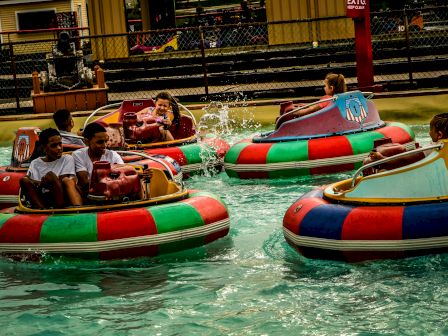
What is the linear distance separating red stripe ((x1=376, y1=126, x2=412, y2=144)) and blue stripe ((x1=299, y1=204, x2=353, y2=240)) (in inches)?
175

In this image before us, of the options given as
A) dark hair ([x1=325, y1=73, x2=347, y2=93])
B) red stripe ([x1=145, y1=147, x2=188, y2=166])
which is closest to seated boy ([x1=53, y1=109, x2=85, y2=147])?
red stripe ([x1=145, y1=147, x2=188, y2=166])

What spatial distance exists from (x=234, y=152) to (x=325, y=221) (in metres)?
4.77

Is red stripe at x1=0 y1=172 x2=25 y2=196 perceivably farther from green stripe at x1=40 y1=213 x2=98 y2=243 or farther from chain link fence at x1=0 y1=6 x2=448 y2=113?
chain link fence at x1=0 y1=6 x2=448 y2=113

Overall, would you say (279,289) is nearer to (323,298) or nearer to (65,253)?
(323,298)

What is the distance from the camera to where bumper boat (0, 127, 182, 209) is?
11.4 m

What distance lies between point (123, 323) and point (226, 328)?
2.61 ft

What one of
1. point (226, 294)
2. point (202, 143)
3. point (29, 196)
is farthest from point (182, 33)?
point (226, 294)

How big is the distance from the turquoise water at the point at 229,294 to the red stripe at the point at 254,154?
118 inches

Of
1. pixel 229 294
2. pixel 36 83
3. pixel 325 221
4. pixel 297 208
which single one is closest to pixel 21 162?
pixel 297 208

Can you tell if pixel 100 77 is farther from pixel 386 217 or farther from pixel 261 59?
pixel 386 217

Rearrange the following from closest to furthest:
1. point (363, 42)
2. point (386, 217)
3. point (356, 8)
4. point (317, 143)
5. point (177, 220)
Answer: point (386, 217), point (177, 220), point (317, 143), point (356, 8), point (363, 42)

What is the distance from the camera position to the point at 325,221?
26.1 ft

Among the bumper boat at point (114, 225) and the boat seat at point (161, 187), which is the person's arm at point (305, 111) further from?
the bumper boat at point (114, 225)

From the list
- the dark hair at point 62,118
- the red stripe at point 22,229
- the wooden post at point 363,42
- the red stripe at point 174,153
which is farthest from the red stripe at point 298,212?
the wooden post at point 363,42
